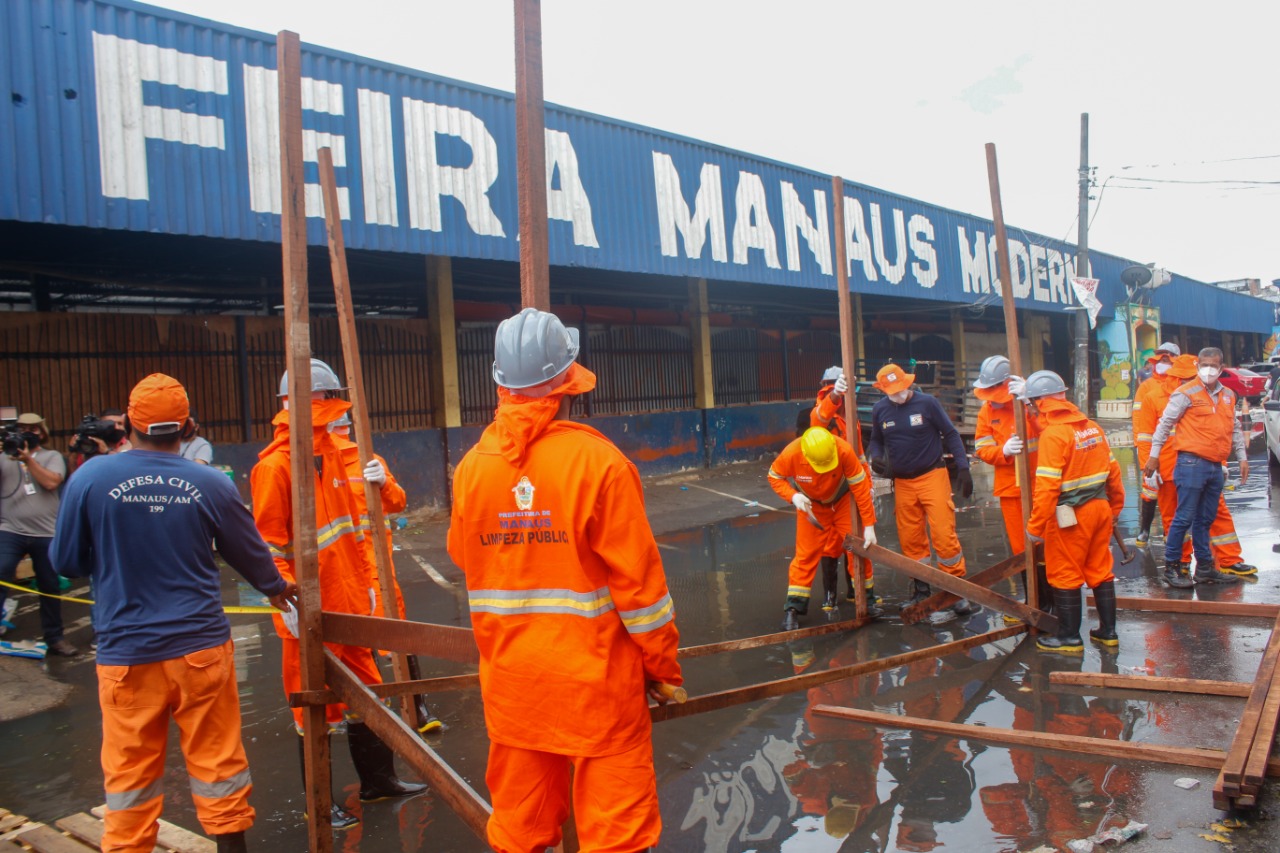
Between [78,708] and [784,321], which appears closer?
[78,708]

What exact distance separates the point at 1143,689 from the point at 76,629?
7.46m

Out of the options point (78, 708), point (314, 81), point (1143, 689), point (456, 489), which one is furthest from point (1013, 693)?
point (314, 81)

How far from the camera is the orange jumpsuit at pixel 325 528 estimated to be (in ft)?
12.7

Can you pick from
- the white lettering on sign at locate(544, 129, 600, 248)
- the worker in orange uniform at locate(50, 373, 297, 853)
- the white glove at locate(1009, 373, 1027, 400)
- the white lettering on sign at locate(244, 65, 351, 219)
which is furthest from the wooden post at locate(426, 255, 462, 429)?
the worker in orange uniform at locate(50, 373, 297, 853)

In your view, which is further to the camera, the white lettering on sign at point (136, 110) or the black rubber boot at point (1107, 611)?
the white lettering on sign at point (136, 110)

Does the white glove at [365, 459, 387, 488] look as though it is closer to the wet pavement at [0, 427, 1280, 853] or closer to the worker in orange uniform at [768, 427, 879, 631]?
the wet pavement at [0, 427, 1280, 853]

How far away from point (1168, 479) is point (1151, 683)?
10.7ft

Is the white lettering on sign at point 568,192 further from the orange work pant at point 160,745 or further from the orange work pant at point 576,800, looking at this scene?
the orange work pant at point 576,800

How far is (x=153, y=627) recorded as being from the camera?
10.1 ft

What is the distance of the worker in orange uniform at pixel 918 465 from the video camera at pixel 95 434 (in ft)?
16.1

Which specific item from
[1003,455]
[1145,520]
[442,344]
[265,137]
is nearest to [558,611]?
[1003,455]

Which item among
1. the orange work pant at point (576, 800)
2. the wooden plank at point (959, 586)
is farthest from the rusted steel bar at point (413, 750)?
the wooden plank at point (959, 586)

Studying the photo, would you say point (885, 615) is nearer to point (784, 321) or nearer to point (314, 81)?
point (314, 81)

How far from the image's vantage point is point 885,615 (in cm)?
657
